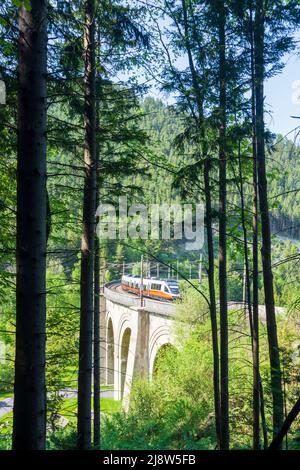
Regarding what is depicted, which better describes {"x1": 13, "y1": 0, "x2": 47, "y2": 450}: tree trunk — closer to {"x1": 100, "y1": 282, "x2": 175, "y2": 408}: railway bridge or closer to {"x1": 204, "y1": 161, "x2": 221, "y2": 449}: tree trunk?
{"x1": 204, "y1": 161, "x2": 221, "y2": 449}: tree trunk

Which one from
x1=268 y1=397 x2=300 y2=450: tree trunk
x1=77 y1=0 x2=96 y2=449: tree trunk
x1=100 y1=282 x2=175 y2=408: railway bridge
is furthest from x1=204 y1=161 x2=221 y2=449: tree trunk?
x1=100 y1=282 x2=175 y2=408: railway bridge

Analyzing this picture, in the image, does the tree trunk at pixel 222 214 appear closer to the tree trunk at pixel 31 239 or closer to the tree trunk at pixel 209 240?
the tree trunk at pixel 209 240

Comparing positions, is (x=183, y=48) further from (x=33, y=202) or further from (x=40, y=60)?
(x=33, y=202)

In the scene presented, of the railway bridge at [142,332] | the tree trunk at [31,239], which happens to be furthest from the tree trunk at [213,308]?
the railway bridge at [142,332]

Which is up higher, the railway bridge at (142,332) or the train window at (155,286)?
the train window at (155,286)

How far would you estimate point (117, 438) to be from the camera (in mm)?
11320

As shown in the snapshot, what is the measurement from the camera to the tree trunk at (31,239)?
2.76 metres

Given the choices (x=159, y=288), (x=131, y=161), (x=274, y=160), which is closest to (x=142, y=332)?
(x=159, y=288)

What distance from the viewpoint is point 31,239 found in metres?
2.84

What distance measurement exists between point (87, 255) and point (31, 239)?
2.87 m

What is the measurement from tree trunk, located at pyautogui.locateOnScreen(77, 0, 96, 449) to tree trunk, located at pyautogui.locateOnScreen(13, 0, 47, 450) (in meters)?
2.52

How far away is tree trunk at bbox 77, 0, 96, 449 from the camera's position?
5.49m

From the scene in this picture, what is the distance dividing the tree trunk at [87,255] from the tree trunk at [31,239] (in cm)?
252

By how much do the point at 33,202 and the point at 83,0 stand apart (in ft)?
13.4
